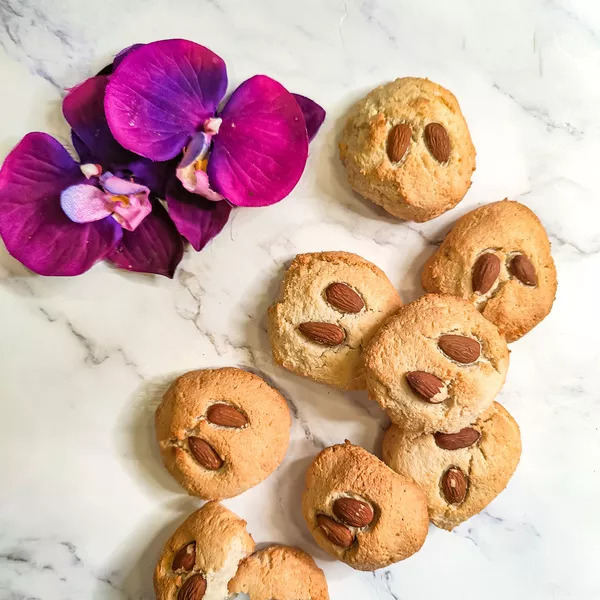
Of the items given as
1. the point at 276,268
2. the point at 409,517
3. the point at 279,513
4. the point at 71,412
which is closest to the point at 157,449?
the point at 71,412

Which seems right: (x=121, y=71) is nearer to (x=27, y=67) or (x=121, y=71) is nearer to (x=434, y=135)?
(x=27, y=67)

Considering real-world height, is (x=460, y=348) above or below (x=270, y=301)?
above

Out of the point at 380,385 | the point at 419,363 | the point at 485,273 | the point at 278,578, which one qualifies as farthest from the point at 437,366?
the point at 278,578

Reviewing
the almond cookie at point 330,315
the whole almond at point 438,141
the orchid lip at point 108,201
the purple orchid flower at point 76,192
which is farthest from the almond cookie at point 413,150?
the orchid lip at point 108,201

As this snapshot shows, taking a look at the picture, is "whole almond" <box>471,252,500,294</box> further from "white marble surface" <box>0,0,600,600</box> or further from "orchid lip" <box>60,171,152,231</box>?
"orchid lip" <box>60,171,152,231</box>

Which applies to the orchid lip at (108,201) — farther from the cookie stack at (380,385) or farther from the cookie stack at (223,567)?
the cookie stack at (223,567)

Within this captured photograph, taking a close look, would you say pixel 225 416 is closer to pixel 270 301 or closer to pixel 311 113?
pixel 270 301
